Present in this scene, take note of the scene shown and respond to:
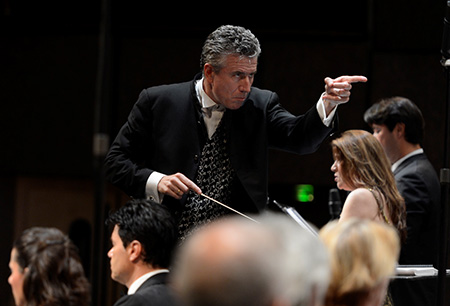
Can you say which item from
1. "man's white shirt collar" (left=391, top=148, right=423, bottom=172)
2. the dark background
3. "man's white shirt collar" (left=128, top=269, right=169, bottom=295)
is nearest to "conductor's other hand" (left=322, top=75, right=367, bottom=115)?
"man's white shirt collar" (left=128, top=269, right=169, bottom=295)

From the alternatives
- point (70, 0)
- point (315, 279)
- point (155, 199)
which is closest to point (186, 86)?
point (155, 199)

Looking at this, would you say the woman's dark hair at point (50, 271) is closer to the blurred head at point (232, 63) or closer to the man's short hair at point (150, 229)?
the man's short hair at point (150, 229)

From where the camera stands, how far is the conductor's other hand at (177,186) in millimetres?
2562

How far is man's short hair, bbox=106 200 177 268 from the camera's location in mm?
2492

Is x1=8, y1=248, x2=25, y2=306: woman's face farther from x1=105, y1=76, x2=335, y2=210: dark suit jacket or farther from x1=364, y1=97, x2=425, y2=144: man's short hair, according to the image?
x1=364, y1=97, x2=425, y2=144: man's short hair

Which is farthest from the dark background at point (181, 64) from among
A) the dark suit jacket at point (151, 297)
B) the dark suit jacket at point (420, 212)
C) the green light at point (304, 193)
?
the dark suit jacket at point (151, 297)

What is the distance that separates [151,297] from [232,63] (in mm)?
904

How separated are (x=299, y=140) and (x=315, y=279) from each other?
1649 mm

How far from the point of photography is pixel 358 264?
4.61ft

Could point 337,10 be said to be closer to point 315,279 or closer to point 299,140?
point 299,140

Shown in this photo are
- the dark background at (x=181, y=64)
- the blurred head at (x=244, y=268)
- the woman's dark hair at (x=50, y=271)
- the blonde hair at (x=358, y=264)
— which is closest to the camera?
the blurred head at (x=244, y=268)

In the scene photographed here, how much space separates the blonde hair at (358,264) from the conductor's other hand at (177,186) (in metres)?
1.17

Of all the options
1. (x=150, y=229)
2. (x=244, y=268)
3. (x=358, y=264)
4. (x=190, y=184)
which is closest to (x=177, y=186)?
(x=190, y=184)

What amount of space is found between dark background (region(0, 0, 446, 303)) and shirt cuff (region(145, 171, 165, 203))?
88.3 inches
